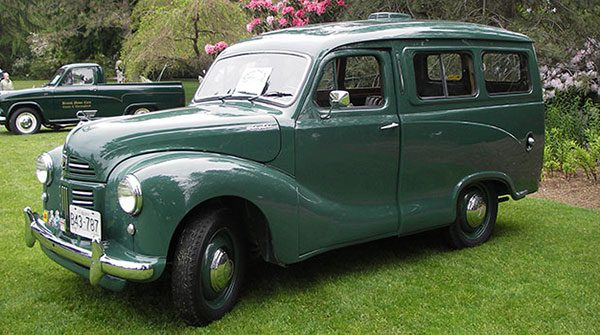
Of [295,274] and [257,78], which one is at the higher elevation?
[257,78]

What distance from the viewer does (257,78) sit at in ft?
16.4

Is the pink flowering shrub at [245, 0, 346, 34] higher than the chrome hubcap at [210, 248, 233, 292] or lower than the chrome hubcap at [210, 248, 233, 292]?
higher

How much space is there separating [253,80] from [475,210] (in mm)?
2550

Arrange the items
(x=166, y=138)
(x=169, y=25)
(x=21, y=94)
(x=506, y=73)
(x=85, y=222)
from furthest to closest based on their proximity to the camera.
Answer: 1. (x=169, y=25)
2. (x=21, y=94)
3. (x=506, y=73)
4. (x=166, y=138)
5. (x=85, y=222)

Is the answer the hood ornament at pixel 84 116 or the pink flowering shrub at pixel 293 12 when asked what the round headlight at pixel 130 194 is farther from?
the pink flowering shrub at pixel 293 12

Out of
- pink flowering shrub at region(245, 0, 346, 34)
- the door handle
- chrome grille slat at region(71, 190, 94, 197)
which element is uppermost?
pink flowering shrub at region(245, 0, 346, 34)

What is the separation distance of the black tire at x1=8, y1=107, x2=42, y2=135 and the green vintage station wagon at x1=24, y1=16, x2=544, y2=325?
11.4 metres

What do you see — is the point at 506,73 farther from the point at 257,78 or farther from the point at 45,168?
the point at 45,168

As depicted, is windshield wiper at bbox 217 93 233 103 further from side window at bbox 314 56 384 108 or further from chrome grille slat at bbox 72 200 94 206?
chrome grille slat at bbox 72 200 94 206

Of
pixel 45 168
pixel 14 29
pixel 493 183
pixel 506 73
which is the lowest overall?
pixel 493 183

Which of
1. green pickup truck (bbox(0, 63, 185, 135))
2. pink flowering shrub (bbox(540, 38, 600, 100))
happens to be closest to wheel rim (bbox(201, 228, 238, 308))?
pink flowering shrub (bbox(540, 38, 600, 100))

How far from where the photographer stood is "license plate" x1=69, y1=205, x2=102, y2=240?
13.1 ft

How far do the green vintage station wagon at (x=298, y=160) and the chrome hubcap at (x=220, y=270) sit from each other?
0.6 inches

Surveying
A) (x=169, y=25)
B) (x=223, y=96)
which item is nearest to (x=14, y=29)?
(x=169, y=25)
